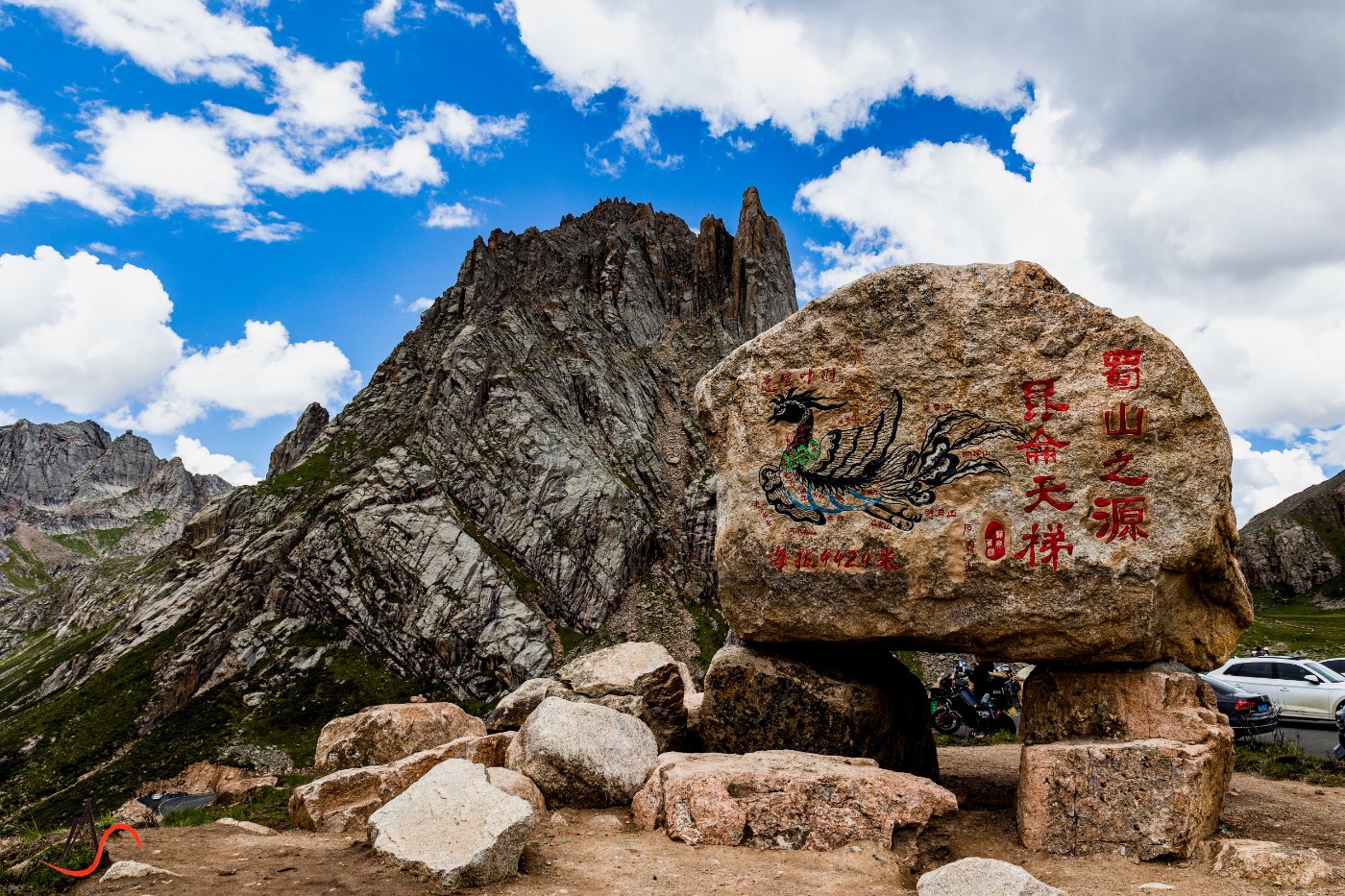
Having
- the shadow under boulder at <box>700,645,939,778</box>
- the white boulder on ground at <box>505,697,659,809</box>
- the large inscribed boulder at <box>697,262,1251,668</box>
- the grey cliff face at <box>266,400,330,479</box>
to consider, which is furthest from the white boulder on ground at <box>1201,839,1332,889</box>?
the grey cliff face at <box>266,400,330,479</box>

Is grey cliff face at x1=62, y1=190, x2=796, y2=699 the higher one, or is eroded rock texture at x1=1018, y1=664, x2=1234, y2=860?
grey cliff face at x1=62, y1=190, x2=796, y2=699

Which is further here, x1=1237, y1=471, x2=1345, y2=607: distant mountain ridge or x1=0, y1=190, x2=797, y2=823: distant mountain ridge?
x1=1237, y1=471, x2=1345, y2=607: distant mountain ridge

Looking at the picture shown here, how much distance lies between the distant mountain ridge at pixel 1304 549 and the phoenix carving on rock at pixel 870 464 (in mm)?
93045

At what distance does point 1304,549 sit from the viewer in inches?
3435

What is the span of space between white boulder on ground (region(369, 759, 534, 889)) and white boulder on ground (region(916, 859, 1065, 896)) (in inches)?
198

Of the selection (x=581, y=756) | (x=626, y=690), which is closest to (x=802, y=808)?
(x=581, y=756)

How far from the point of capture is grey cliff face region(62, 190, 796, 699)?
7469 centimetres

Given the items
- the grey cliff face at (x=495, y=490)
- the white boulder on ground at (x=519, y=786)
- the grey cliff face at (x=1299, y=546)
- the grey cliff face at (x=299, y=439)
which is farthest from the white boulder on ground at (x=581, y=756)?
the grey cliff face at (x=299, y=439)

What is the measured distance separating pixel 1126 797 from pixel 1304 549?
10274 centimetres

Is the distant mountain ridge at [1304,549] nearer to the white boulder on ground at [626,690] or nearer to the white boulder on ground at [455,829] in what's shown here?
the white boulder on ground at [626,690]

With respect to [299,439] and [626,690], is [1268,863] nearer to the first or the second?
[626,690]

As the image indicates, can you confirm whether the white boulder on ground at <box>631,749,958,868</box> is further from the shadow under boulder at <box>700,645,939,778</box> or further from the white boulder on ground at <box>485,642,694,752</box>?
the white boulder on ground at <box>485,642,694,752</box>

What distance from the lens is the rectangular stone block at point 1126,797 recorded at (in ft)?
35.4

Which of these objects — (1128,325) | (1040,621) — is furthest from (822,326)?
(1040,621)
